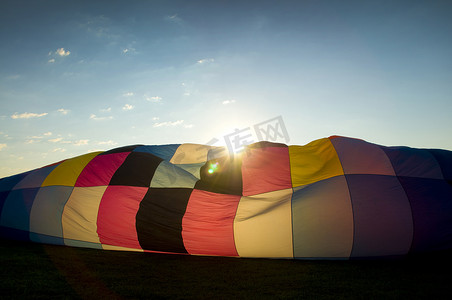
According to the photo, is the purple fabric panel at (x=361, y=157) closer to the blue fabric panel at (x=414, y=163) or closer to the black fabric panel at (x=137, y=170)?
the blue fabric panel at (x=414, y=163)

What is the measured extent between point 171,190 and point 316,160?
6.32 ft

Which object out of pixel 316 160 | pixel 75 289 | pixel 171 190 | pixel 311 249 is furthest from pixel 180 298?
pixel 316 160

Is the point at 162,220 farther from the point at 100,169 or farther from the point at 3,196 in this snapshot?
the point at 3,196

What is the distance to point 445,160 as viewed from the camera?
3.63 metres

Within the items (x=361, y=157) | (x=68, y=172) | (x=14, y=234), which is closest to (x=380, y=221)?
(x=361, y=157)

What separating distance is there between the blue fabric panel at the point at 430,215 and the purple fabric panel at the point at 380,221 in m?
0.08

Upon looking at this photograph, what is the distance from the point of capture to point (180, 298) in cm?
208

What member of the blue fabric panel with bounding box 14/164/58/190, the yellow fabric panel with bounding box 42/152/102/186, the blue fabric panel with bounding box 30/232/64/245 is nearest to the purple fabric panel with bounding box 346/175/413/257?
the blue fabric panel with bounding box 30/232/64/245

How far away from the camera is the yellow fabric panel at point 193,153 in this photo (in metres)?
4.58

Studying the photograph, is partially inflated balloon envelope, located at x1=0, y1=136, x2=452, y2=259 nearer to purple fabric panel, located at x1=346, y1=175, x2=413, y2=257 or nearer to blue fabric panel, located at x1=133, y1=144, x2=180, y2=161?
purple fabric panel, located at x1=346, y1=175, x2=413, y2=257

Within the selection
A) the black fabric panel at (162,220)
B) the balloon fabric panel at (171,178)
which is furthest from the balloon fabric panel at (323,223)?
the balloon fabric panel at (171,178)

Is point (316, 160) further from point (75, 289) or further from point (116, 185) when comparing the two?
point (75, 289)

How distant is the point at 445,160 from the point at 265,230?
2471mm

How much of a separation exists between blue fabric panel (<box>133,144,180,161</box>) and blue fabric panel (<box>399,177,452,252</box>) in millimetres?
3268
